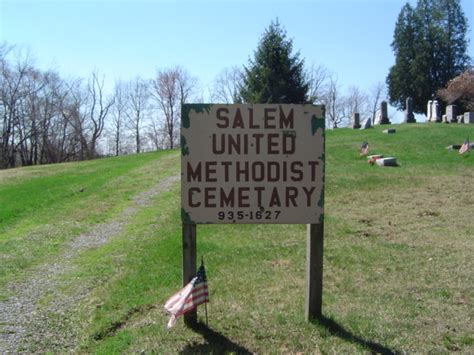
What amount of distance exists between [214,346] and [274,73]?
2935cm

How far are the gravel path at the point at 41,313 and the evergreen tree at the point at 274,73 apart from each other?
82.5 feet

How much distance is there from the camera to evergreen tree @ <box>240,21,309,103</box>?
3170 centimetres

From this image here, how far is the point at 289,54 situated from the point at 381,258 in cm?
2741

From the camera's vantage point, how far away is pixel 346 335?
168 inches

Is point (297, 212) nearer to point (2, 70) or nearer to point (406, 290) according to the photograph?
point (406, 290)

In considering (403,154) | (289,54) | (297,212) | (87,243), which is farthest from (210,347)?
(289,54)

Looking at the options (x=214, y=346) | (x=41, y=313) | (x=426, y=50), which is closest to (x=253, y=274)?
(x=214, y=346)

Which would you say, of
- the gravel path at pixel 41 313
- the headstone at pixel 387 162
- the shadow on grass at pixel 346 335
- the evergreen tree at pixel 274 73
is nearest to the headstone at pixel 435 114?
the evergreen tree at pixel 274 73

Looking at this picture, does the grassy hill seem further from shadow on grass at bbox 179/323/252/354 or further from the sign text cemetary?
the sign text cemetary

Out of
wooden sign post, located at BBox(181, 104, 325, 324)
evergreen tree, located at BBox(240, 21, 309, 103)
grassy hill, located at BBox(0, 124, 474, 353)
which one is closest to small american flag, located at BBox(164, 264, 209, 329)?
wooden sign post, located at BBox(181, 104, 325, 324)

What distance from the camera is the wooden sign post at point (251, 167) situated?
4.41m

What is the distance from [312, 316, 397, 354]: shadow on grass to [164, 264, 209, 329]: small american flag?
1.16m

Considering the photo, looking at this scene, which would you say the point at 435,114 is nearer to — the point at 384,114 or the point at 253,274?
the point at 384,114

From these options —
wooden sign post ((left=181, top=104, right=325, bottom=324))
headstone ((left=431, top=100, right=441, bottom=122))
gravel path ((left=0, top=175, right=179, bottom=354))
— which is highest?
headstone ((left=431, top=100, right=441, bottom=122))
